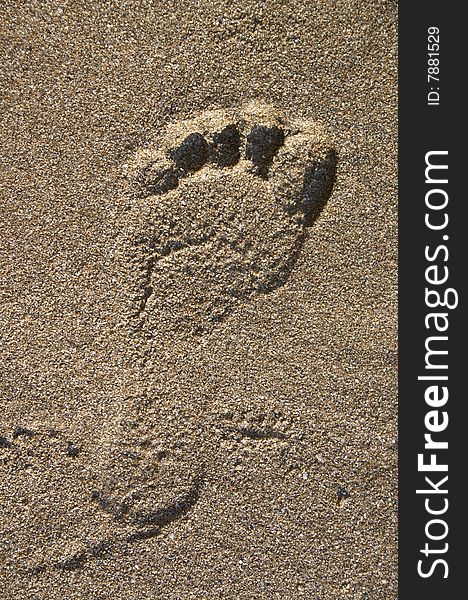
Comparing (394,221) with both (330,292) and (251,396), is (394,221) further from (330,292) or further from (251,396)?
(251,396)

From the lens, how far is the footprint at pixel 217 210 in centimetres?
172

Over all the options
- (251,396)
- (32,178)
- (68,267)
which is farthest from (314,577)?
(32,178)

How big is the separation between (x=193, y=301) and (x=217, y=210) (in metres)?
0.25

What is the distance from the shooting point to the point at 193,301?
173 cm

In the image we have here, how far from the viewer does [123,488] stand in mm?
1737

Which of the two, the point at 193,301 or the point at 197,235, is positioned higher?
the point at 197,235

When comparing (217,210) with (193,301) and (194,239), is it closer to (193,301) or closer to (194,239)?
(194,239)

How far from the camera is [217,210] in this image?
1.72m

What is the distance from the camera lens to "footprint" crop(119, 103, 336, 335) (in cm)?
172

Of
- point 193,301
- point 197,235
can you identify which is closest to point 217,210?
point 197,235

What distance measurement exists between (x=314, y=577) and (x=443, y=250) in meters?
0.96

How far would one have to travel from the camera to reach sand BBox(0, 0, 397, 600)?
1.73m

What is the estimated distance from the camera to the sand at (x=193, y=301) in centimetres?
173

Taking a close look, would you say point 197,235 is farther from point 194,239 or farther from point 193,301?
point 193,301
